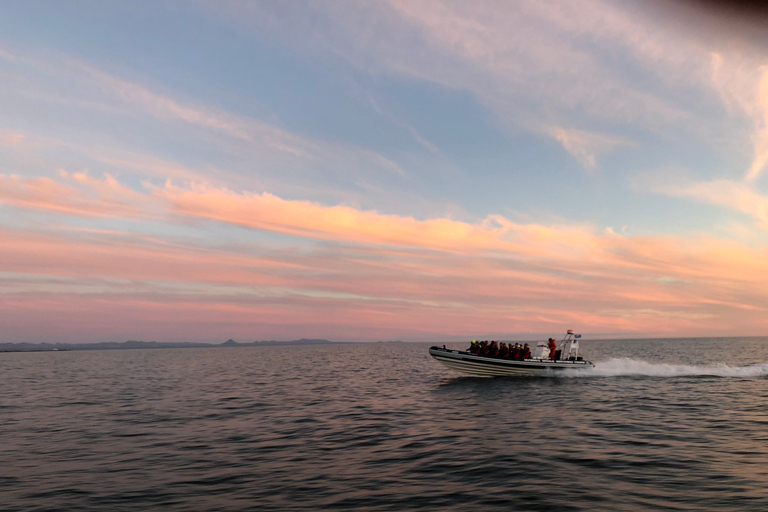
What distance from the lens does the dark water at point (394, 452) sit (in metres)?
10.3

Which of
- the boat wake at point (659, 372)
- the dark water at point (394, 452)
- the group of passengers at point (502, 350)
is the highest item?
the group of passengers at point (502, 350)

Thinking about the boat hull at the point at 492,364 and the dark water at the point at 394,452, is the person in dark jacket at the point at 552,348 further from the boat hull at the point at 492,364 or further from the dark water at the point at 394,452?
the dark water at the point at 394,452

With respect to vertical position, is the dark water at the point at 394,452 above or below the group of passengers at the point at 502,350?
below

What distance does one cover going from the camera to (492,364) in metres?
35.7

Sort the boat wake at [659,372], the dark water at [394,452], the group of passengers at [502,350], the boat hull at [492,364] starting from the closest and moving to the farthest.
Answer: the dark water at [394,452]
the boat hull at [492,364]
the group of passengers at [502,350]
the boat wake at [659,372]

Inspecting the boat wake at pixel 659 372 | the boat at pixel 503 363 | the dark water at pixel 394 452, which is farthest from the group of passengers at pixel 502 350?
the dark water at pixel 394 452

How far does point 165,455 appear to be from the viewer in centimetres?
1439

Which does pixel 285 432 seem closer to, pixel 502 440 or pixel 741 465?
pixel 502 440

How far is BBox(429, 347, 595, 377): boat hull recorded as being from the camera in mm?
35531

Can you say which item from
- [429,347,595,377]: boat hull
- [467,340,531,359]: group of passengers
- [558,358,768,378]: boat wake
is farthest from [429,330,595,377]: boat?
[558,358,768,378]: boat wake

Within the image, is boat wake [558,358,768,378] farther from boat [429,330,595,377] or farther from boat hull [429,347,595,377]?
boat hull [429,347,595,377]

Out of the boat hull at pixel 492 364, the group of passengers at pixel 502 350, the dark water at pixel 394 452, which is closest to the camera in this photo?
the dark water at pixel 394 452

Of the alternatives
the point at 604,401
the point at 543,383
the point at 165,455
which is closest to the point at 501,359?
the point at 543,383

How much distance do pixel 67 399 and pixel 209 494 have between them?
81.3ft
